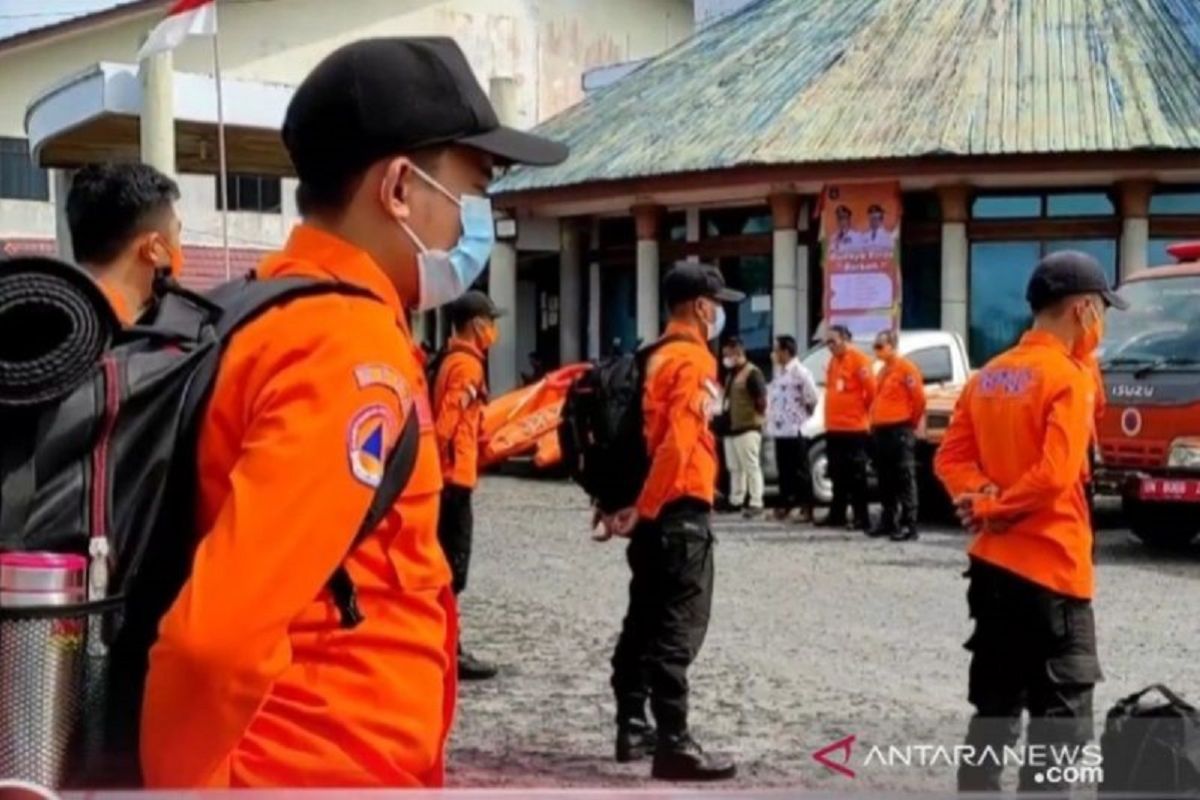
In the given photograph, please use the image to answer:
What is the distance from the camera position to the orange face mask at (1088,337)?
16.9ft

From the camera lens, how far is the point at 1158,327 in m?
13.1

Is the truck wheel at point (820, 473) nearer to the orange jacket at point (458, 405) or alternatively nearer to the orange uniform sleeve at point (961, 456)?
the orange jacket at point (458, 405)

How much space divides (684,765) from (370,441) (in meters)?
4.45

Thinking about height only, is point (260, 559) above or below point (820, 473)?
above

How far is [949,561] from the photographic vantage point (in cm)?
1254

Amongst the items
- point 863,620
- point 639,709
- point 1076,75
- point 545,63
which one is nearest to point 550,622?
point 863,620

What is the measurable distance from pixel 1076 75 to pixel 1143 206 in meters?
2.26

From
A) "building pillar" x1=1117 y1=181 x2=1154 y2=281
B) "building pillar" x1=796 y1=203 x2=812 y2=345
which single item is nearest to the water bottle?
"building pillar" x1=1117 y1=181 x2=1154 y2=281

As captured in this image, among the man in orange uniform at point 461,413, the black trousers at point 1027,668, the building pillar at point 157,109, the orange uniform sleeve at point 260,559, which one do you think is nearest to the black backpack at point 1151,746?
the black trousers at point 1027,668

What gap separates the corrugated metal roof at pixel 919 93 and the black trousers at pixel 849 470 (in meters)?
6.55

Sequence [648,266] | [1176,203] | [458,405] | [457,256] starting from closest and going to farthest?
[457,256] < [458,405] < [1176,203] < [648,266]

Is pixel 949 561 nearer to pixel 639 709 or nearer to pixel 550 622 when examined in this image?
pixel 550 622

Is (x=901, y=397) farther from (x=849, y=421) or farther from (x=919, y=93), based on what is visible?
(x=919, y=93)

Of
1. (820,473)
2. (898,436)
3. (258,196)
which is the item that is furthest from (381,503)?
(258,196)
